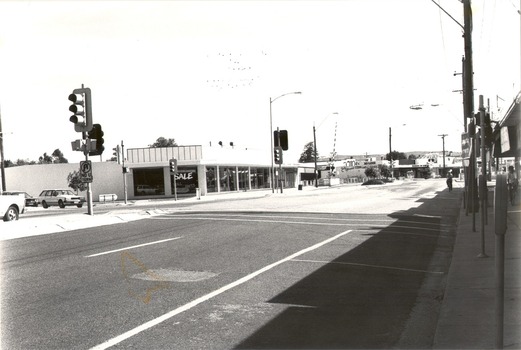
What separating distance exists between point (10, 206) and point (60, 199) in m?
22.7

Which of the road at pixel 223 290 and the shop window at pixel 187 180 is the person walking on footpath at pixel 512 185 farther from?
the shop window at pixel 187 180

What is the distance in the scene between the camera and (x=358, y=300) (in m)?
7.36

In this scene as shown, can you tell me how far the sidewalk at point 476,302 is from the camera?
536 centimetres

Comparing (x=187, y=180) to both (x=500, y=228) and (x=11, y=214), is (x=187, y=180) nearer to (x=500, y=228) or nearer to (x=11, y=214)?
(x=11, y=214)

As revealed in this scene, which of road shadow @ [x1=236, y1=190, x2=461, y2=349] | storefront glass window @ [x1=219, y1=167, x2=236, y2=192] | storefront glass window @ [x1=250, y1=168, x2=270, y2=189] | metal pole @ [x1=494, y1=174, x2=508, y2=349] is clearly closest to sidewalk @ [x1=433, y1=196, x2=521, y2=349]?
road shadow @ [x1=236, y1=190, x2=461, y2=349]

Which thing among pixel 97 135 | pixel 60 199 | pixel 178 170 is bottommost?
pixel 60 199

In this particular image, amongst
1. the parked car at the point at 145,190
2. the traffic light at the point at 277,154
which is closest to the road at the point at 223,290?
the traffic light at the point at 277,154

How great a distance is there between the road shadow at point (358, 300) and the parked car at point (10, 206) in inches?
639

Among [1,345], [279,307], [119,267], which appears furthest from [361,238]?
[1,345]

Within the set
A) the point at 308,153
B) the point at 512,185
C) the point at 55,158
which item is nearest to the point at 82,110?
the point at 512,185

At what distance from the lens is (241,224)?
58.3ft

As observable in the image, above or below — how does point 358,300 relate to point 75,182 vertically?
below

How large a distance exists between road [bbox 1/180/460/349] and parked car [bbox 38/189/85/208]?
32.1 m

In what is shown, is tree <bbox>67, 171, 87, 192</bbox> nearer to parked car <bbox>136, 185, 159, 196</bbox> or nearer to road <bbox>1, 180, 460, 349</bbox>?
parked car <bbox>136, 185, 159, 196</bbox>
